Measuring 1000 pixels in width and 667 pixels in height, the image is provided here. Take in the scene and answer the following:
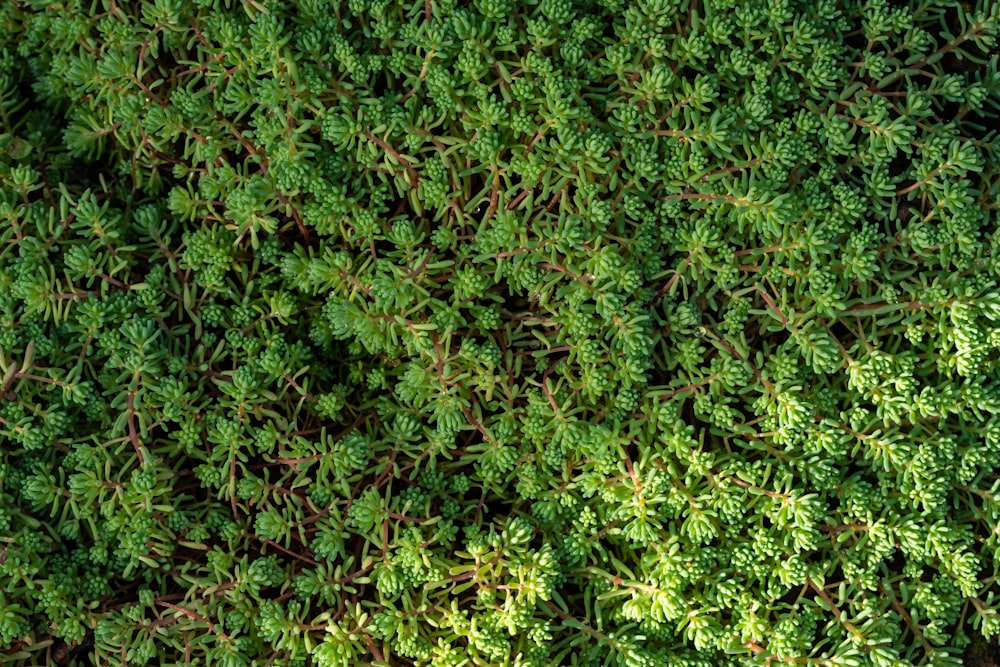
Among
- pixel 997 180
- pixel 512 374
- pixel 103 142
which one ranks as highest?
pixel 997 180

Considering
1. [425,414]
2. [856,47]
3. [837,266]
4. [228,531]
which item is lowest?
[228,531]

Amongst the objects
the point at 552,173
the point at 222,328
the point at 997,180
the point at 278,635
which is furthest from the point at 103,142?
the point at 997,180

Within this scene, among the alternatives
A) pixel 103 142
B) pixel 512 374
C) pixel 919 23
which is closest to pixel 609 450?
pixel 512 374

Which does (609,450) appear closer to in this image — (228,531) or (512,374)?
(512,374)

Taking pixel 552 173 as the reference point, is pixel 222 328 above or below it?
below

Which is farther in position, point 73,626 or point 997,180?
point 997,180

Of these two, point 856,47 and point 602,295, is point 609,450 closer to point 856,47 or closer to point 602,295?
point 602,295
